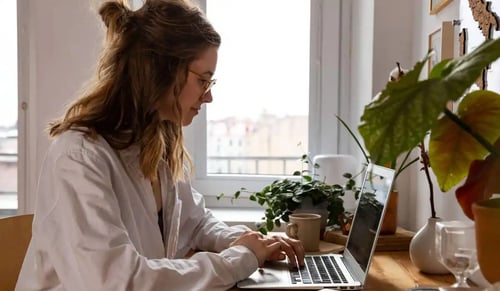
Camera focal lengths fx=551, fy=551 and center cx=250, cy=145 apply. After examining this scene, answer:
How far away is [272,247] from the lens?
126 centimetres

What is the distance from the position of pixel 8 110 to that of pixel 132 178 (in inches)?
54.9

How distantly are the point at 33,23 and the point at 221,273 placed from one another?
161 centimetres

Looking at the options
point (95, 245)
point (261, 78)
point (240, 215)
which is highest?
point (261, 78)

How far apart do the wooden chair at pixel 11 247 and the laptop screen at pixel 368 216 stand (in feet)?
2.74

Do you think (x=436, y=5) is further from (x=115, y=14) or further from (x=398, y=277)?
(x=115, y=14)

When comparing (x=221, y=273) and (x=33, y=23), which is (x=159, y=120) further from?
(x=33, y=23)

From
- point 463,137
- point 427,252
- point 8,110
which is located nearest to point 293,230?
point 427,252

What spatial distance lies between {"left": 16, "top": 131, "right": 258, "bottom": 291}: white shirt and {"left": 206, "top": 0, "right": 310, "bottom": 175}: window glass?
108 centimetres

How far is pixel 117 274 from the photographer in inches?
39.1

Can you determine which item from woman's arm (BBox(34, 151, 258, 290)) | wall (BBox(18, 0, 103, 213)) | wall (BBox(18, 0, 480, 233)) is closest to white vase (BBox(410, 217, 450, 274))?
woman's arm (BBox(34, 151, 258, 290))

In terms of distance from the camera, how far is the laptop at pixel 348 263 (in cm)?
114

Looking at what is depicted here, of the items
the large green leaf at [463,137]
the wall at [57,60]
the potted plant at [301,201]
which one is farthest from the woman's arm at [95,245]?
the wall at [57,60]

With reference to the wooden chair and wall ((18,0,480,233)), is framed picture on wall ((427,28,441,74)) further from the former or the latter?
the wooden chair

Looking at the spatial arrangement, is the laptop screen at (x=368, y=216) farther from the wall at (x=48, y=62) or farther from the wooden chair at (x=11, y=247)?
the wall at (x=48, y=62)
